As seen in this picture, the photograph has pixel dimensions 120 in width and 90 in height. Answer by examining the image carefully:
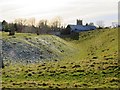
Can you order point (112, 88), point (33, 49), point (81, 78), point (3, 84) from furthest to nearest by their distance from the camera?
point (33, 49) < point (81, 78) < point (3, 84) < point (112, 88)

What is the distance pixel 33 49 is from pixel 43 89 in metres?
29.0

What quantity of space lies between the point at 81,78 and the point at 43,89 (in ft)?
17.2

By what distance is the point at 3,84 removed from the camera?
2266cm

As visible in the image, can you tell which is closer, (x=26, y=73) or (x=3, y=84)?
(x=3, y=84)

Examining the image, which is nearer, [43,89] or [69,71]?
[43,89]

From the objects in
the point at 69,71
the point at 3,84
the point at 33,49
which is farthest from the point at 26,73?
the point at 33,49

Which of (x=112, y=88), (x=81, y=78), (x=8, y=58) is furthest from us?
(x=8, y=58)

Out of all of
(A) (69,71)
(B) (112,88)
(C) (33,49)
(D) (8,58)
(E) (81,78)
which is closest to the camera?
(B) (112,88)

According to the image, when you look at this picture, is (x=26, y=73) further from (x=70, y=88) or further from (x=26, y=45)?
(x=26, y=45)

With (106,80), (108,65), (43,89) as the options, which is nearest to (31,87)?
(43,89)

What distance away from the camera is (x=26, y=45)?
50.4 m

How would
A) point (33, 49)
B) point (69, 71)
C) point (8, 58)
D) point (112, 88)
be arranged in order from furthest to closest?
point (33, 49) < point (8, 58) < point (69, 71) < point (112, 88)

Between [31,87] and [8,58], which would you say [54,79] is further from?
[8,58]

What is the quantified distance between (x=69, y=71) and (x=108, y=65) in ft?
12.5
